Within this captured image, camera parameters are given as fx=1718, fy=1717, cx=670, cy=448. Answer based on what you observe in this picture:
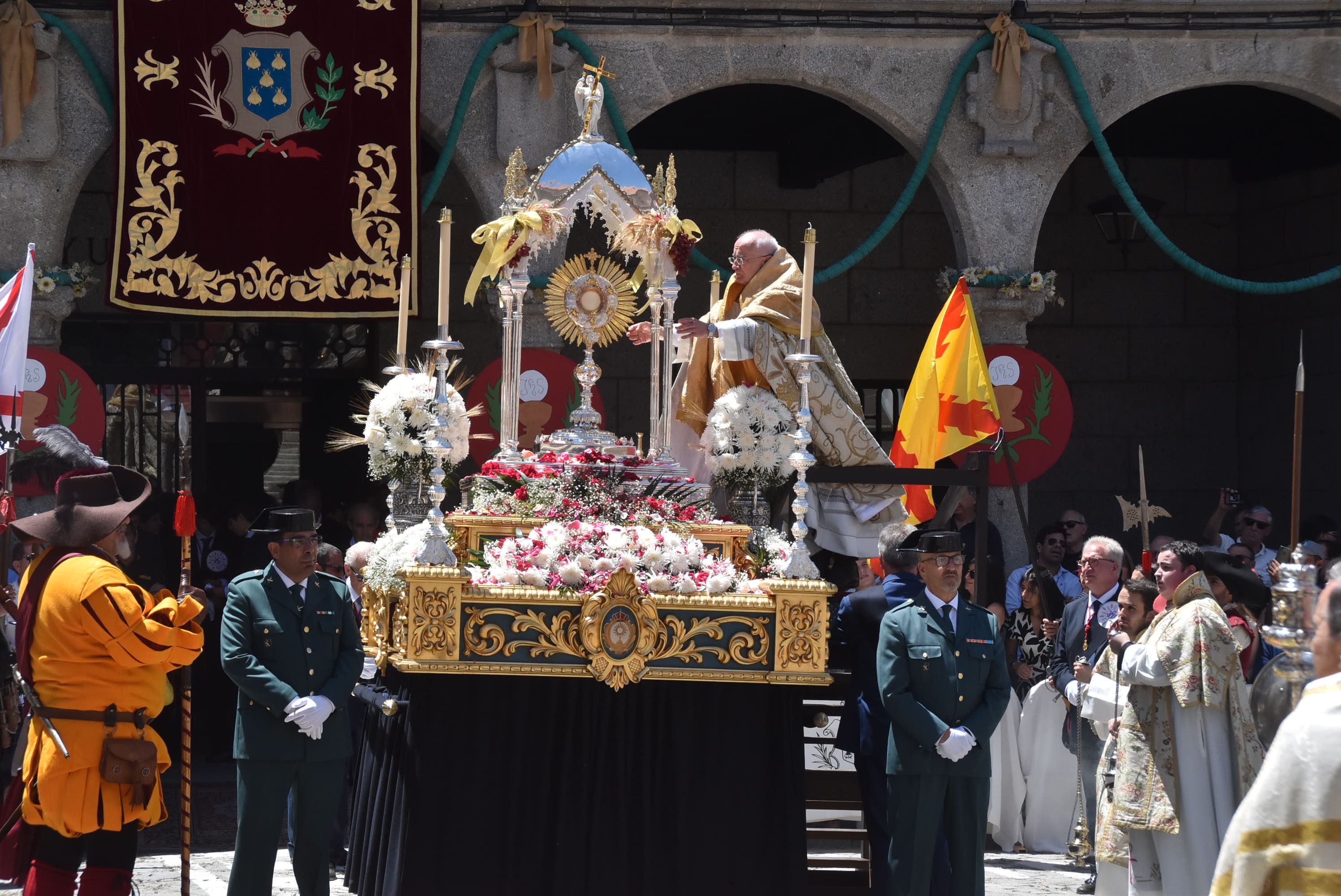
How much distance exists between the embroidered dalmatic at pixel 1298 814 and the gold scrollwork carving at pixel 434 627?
3.46 m

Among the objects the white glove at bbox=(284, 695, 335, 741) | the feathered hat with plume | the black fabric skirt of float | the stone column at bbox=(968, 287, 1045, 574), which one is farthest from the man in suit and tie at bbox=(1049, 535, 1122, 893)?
the feathered hat with plume

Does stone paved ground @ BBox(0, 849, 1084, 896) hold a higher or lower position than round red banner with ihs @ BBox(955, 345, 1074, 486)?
lower

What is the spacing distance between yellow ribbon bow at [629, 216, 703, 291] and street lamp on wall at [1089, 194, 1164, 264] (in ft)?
18.9

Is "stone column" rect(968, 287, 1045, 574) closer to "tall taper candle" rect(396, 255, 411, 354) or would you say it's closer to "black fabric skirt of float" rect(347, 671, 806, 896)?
"tall taper candle" rect(396, 255, 411, 354)

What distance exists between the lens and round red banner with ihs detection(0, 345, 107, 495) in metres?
9.51

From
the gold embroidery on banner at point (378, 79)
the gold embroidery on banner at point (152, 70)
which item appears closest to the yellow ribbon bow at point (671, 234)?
the gold embroidery on banner at point (378, 79)

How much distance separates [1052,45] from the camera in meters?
10.7

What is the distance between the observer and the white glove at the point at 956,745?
634 centimetres

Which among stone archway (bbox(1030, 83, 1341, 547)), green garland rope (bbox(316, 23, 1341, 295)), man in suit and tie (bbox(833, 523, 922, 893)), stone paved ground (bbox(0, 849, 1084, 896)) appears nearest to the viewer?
man in suit and tie (bbox(833, 523, 922, 893))

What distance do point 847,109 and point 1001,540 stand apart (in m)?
3.55

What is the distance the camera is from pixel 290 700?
20.5 feet

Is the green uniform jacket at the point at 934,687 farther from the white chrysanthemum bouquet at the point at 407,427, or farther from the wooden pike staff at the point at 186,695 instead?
the wooden pike staff at the point at 186,695

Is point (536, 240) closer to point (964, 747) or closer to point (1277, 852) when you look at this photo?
point (964, 747)

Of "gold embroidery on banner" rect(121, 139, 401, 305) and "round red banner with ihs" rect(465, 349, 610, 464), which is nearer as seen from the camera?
"round red banner with ihs" rect(465, 349, 610, 464)
